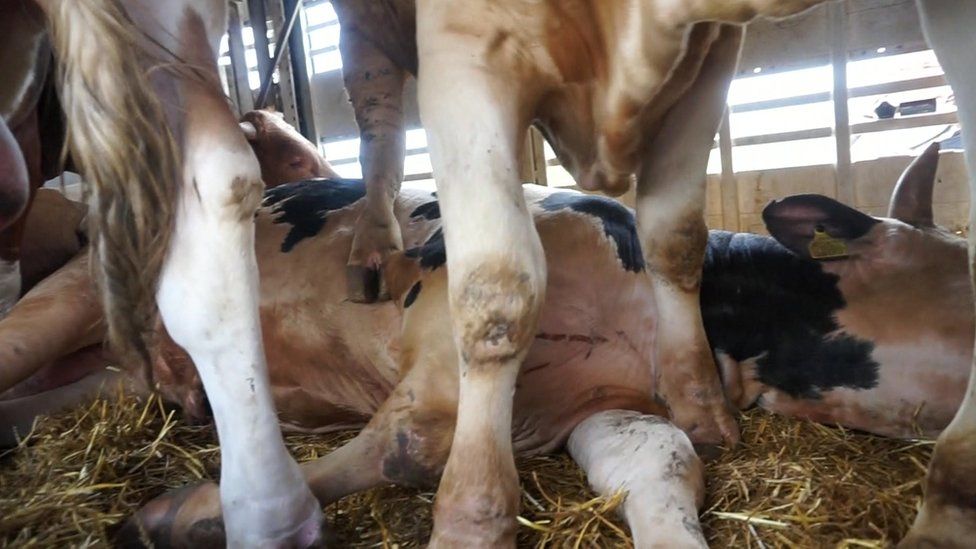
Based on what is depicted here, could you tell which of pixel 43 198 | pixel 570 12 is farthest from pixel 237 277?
pixel 43 198

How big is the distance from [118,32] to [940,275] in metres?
1.76

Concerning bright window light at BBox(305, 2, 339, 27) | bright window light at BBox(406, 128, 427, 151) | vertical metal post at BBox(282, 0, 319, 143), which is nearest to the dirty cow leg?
vertical metal post at BBox(282, 0, 319, 143)

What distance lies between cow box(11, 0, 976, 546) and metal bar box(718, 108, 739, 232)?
4.81 m

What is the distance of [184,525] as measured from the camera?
1561 millimetres

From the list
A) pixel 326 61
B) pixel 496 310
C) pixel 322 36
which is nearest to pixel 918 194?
pixel 496 310

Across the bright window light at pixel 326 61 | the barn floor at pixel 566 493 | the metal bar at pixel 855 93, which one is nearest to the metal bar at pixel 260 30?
the bright window light at pixel 326 61

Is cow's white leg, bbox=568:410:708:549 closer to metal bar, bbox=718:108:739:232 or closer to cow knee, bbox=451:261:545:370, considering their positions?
cow knee, bbox=451:261:545:370

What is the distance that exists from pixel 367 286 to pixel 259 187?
2.64 feet

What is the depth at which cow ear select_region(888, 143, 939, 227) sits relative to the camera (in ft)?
6.65

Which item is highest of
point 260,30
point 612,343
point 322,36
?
point 322,36

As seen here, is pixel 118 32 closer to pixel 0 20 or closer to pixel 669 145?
pixel 669 145

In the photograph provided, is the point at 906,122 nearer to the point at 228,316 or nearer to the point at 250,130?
the point at 250,130

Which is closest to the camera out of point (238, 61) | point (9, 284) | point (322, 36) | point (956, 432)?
point (956, 432)

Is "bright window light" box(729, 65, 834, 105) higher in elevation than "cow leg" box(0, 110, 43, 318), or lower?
higher
